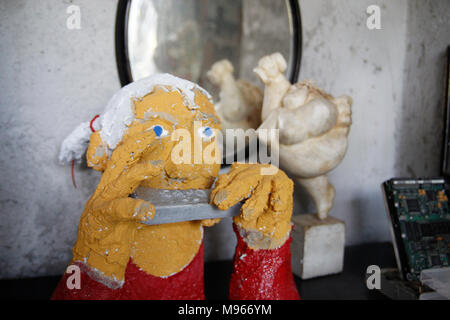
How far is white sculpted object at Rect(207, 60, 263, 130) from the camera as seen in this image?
4.53 ft

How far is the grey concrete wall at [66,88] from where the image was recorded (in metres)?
1.21

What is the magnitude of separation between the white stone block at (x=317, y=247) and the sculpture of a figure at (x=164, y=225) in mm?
387

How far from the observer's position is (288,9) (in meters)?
1.52

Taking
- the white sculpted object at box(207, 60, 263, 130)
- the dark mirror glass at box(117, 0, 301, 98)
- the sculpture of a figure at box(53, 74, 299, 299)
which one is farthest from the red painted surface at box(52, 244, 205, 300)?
the dark mirror glass at box(117, 0, 301, 98)

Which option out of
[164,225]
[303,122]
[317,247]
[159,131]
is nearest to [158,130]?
[159,131]

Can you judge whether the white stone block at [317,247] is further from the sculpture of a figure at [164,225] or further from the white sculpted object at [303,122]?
the sculpture of a figure at [164,225]

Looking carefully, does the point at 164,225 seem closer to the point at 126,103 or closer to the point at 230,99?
the point at 126,103

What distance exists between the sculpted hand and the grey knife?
3 cm

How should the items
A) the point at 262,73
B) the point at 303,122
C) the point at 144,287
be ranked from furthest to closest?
the point at 262,73
the point at 303,122
the point at 144,287

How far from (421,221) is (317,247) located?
39cm

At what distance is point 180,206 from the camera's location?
800 mm

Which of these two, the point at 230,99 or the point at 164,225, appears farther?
the point at 230,99

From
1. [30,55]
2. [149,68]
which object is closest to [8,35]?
[30,55]
